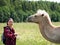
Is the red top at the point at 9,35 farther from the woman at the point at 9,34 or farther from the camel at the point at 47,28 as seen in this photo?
the camel at the point at 47,28

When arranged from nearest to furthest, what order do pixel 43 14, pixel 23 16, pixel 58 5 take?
pixel 43 14 < pixel 23 16 < pixel 58 5

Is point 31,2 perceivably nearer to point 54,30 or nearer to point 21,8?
point 21,8

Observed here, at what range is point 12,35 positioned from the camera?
9633mm

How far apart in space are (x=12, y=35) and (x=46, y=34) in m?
1.07

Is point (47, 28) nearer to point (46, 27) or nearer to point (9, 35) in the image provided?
point (46, 27)

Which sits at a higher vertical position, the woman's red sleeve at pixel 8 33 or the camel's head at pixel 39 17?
the camel's head at pixel 39 17

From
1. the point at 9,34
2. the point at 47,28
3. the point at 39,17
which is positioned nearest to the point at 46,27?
the point at 47,28

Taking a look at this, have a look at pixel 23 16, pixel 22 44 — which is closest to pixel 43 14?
pixel 22 44

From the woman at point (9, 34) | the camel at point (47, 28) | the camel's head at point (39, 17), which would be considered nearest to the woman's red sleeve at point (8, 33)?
the woman at point (9, 34)

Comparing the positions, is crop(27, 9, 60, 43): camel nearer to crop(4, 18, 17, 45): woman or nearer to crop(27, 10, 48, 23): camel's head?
crop(27, 10, 48, 23): camel's head

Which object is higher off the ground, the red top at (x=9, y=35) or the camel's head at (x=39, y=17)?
the camel's head at (x=39, y=17)

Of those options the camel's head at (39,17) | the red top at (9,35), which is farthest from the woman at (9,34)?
the camel's head at (39,17)

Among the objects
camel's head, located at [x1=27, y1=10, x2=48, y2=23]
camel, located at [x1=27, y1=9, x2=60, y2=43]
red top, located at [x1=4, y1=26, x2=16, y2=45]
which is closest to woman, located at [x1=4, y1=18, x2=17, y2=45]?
red top, located at [x1=4, y1=26, x2=16, y2=45]

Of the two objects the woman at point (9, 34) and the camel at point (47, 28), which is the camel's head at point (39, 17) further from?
the woman at point (9, 34)
